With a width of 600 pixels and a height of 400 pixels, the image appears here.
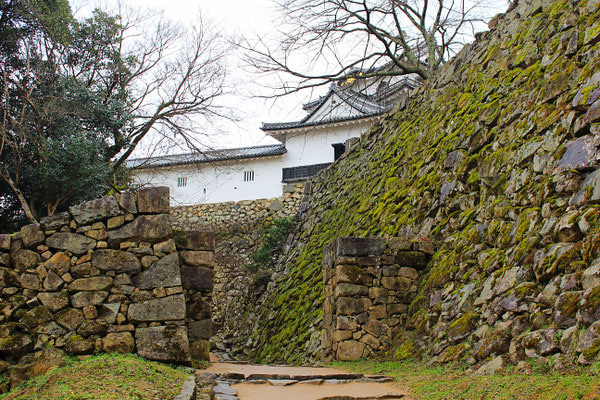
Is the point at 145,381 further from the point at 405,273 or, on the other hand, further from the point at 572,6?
the point at 572,6

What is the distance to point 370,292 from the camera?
854cm

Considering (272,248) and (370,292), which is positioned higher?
(272,248)

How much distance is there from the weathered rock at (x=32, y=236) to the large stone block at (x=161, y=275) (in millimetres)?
1313

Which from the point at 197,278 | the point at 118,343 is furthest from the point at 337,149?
the point at 118,343

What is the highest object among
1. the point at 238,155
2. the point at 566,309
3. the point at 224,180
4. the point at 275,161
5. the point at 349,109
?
the point at 349,109

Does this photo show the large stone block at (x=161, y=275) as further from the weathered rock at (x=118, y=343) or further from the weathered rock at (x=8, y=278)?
the weathered rock at (x=8, y=278)

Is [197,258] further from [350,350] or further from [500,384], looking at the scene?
[500,384]

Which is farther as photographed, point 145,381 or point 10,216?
point 10,216

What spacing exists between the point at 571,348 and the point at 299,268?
1041 centimetres

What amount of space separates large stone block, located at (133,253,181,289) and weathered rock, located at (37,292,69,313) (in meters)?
0.87

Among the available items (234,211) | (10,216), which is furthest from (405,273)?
(234,211)

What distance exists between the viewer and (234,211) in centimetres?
2728

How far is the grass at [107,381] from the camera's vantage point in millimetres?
4828

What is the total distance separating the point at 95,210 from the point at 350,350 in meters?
4.22
